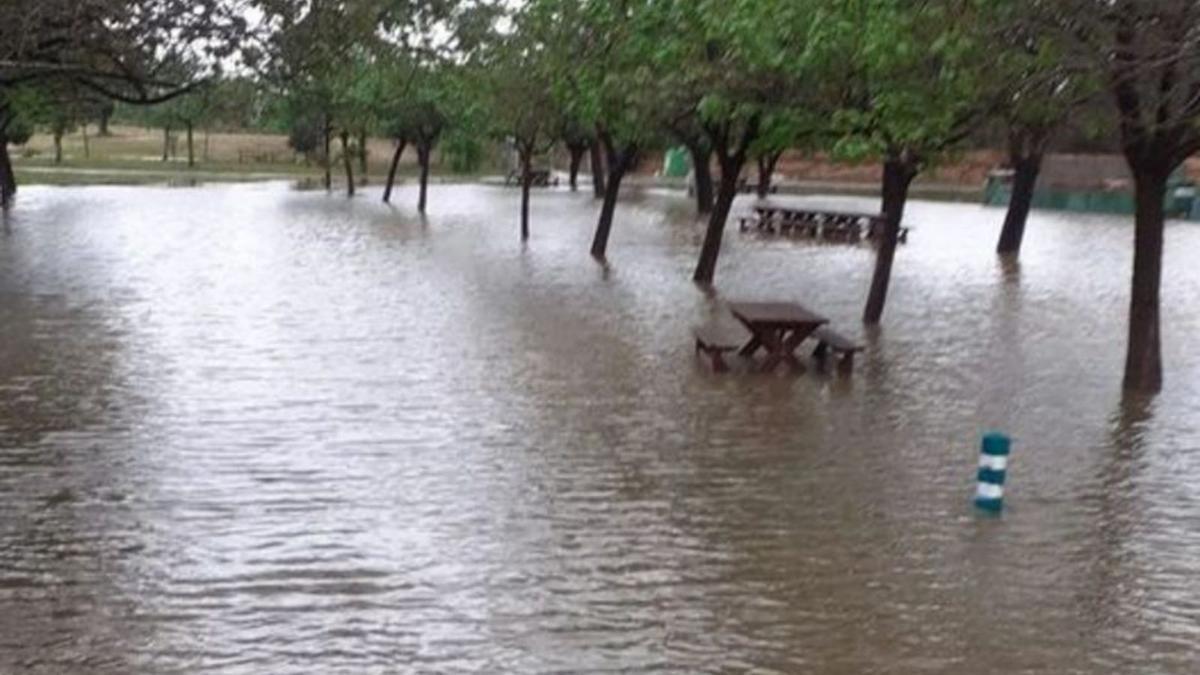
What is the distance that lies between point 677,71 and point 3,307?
9.33m

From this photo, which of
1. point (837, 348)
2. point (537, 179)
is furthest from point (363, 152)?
point (837, 348)

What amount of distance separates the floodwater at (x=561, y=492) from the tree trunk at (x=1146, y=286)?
1.03 feet

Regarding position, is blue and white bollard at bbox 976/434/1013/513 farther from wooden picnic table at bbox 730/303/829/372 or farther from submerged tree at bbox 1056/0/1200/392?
wooden picnic table at bbox 730/303/829/372

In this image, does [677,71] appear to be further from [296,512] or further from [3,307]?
[296,512]

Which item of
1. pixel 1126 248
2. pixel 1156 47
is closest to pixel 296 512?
pixel 1156 47

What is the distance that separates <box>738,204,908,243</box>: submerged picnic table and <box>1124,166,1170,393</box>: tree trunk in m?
21.0

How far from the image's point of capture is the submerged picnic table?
36281 mm

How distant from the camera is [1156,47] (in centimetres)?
855

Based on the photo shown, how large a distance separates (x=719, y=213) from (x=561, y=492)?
1410 centimetres

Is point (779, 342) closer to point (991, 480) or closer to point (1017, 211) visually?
point (991, 480)

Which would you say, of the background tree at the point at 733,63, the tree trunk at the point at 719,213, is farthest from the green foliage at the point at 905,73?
the tree trunk at the point at 719,213

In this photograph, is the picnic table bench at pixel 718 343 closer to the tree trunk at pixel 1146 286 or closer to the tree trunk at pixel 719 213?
the tree trunk at pixel 1146 286

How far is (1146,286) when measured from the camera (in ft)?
45.0

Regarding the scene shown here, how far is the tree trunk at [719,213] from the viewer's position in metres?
22.8
